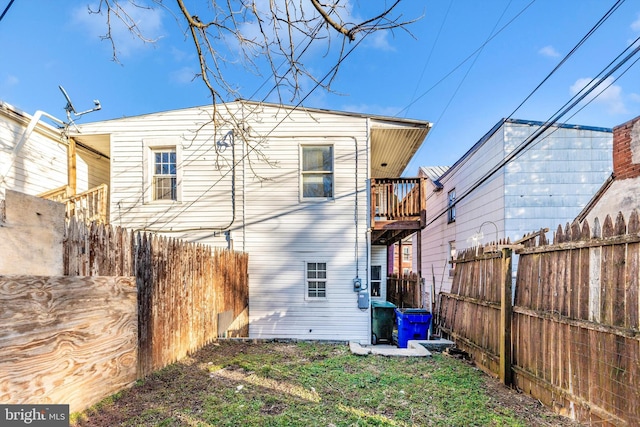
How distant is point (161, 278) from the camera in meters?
4.18

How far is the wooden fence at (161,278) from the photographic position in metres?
Answer: 3.14

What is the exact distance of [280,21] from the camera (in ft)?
9.80

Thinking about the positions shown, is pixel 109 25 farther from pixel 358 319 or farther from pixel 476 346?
pixel 358 319

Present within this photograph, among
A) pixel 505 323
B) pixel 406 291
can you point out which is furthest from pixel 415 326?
pixel 406 291

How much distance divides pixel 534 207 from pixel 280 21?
24.9 feet

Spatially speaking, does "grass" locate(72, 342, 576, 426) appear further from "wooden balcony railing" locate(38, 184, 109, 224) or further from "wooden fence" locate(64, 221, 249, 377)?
"wooden balcony railing" locate(38, 184, 109, 224)

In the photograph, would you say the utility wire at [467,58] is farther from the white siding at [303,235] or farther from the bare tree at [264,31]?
the bare tree at [264,31]

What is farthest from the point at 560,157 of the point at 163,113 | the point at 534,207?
the point at 163,113

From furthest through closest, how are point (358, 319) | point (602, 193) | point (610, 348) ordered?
point (358, 319) < point (602, 193) < point (610, 348)

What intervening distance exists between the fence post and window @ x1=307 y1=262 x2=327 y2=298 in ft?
14.1

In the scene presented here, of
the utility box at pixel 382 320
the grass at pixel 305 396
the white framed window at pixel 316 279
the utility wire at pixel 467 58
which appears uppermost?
the utility wire at pixel 467 58

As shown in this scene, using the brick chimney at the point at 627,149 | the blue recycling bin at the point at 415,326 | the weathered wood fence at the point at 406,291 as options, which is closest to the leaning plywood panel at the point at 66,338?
the blue recycling bin at the point at 415,326

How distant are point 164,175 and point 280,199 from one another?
122 inches

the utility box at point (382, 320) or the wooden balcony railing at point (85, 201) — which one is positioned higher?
the wooden balcony railing at point (85, 201)
